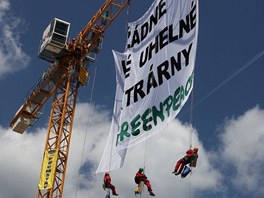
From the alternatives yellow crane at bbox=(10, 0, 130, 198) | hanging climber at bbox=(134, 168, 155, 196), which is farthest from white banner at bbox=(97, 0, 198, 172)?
yellow crane at bbox=(10, 0, 130, 198)

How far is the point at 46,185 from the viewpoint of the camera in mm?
51250

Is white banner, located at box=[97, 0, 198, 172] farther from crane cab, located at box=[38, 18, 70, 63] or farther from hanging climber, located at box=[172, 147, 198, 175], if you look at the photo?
crane cab, located at box=[38, 18, 70, 63]

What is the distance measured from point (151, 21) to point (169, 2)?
4.78ft

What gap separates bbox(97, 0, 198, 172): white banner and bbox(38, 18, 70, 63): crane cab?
106ft

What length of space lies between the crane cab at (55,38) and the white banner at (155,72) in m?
32.2

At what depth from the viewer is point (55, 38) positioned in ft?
182

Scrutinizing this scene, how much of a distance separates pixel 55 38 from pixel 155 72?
35.4 meters

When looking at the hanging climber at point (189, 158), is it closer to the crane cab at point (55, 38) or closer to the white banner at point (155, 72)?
the white banner at point (155, 72)

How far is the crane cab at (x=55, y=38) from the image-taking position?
55.4m

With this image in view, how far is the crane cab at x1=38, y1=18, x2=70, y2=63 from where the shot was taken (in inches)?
2183

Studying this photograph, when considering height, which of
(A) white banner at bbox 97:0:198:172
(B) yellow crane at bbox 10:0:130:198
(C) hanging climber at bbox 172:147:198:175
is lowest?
(C) hanging climber at bbox 172:147:198:175

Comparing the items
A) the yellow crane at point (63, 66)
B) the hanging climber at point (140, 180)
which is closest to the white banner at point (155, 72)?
the hanging climber at point (140, 180)

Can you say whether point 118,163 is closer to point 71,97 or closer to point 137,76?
point 137,76

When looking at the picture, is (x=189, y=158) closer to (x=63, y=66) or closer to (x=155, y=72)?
(x=155, y=72)
